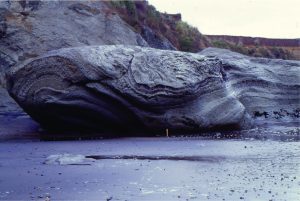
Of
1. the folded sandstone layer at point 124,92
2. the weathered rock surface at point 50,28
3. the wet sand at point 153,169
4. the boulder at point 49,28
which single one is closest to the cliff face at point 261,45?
the weathered rock surface at point 50,28

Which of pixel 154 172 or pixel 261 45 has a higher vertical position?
pixel 261 45

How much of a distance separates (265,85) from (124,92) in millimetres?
8127

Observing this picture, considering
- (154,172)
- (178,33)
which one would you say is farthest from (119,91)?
(178,33)

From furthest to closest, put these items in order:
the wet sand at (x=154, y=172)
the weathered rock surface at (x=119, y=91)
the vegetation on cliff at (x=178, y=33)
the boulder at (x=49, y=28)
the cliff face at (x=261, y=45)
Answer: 1. the cliff face at (x=261, y=45)
2. the vegetation on cliff at (x=178, y=33)
3. the boulder at (x=49, y=28)
4. the weathered rock surface at (x=119, y=91)
5. the wet sand at (x=154, y=172)

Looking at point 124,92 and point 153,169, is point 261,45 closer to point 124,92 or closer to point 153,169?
point 124,92

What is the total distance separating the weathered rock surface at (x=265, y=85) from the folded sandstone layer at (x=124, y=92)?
88.4 inches

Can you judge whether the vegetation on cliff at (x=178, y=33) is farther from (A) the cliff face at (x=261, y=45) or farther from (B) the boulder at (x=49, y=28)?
(B) the boulder at (x=49, y=28)

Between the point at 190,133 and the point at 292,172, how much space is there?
30.4 feet

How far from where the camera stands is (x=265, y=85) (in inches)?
936

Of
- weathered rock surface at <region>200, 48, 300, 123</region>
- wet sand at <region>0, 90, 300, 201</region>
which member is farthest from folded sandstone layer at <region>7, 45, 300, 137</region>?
weathered rock surface at <region>200, 48, 300, 123</region>

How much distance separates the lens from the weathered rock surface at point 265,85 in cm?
2262

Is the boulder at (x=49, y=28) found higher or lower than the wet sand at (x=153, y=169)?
higher

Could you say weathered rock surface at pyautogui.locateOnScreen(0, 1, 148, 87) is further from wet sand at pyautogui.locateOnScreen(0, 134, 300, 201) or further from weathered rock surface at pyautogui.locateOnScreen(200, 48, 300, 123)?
wet sand at pyautogui.locateOnScreen(0, 134, 300, 201)

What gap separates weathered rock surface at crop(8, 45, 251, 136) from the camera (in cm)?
1742
